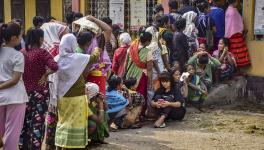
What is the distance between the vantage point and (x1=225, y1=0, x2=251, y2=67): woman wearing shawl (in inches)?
396

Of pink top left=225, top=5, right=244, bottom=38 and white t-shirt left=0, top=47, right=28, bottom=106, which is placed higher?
pink top left=225, top=5, right=244, bottom=38

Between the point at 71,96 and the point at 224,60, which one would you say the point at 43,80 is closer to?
the point at 71,96

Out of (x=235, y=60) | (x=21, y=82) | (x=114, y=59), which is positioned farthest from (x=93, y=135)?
(x=235, y=60)

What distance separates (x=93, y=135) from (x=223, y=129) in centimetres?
228

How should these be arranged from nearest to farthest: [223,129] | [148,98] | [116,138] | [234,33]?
[116,138] → [223,129] → [148,98] → [234,33]

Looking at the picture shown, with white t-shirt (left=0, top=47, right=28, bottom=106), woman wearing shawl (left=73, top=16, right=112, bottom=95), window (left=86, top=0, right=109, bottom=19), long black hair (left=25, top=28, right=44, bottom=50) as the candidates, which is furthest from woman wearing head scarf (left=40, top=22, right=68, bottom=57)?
window (left=86, top=0, right=109, bottom=19)

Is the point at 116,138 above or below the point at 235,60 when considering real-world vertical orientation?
below

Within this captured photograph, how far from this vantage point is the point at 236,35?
1006 cm

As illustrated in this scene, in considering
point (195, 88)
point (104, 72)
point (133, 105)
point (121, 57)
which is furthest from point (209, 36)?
point (104, 72)

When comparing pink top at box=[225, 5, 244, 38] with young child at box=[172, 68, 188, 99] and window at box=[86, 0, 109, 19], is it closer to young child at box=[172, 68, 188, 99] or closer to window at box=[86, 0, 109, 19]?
young child at box=[172, 68, 188, 99]

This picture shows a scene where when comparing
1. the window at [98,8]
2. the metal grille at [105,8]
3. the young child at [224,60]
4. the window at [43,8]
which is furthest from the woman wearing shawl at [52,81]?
the window at [43,8]

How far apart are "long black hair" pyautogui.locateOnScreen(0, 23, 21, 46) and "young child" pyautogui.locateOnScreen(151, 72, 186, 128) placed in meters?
3.20

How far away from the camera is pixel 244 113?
9.37 metres

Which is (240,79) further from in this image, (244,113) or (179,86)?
(179,86)
